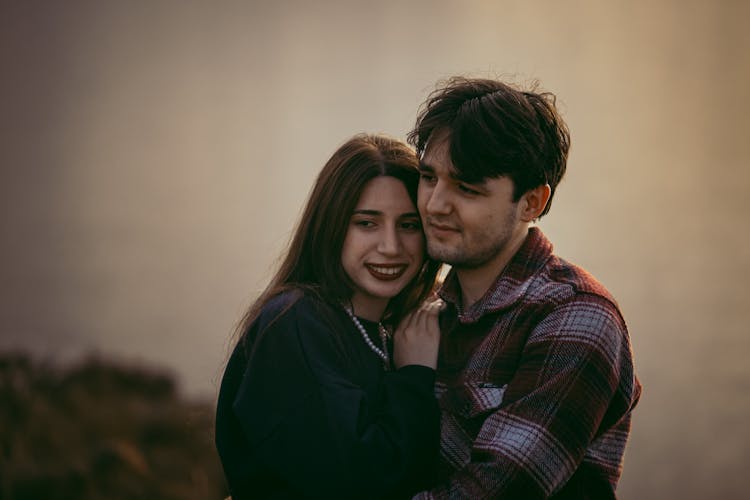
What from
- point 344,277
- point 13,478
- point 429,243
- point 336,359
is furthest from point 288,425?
point 13,478

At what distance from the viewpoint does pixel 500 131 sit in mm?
2990

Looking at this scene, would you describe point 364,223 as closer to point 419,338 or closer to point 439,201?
point 439,201

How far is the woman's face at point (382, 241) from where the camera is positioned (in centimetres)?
304

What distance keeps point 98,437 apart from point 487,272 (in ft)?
29.4

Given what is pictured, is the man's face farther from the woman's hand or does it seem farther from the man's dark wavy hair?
the woman's hand

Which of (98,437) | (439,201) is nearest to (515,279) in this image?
(439,201)

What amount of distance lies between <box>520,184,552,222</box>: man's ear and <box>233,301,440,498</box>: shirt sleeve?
80 centimetres

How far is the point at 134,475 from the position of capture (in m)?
9.14

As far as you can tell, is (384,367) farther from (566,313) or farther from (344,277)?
(566,313)

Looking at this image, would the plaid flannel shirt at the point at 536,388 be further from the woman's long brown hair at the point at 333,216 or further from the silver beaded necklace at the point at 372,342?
the woman's long brown hair at the point at 333,216

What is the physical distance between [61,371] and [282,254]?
894 centimetres

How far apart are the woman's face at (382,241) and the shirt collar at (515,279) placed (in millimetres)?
293

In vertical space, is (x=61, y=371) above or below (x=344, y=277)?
below

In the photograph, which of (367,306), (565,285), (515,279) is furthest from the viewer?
(367,306)
